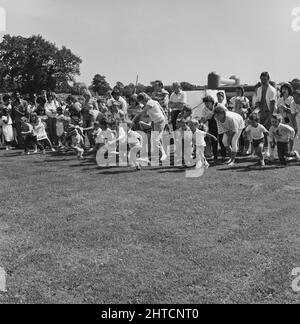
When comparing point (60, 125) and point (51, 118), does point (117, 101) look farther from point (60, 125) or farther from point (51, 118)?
point (51, 118)

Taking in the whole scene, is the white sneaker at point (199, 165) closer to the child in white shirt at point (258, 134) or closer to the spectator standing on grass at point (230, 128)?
the spectator standing on grass at point (230, 128)

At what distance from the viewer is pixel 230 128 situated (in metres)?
9.74

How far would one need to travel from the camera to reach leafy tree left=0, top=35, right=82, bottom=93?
299 feet

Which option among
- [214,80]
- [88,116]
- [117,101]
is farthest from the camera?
[214,80]

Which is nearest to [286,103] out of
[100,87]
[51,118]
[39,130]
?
[39,130]

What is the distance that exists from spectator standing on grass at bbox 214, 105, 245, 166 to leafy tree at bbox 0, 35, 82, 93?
275 ft

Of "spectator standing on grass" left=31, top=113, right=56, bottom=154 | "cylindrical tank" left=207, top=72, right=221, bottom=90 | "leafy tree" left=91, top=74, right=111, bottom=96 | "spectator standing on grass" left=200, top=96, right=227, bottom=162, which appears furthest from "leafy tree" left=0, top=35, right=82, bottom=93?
"spectator standing on grass" left=200, top=96, right=227, bottom=162

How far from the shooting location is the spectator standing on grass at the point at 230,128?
31.3 ft

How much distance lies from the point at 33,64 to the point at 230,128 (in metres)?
89.9

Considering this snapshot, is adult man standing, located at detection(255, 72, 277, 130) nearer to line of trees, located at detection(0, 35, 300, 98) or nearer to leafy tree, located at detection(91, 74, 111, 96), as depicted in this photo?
leafy tree, located at detection(91, 74, 111, 96)

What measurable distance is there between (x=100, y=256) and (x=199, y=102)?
16651mm

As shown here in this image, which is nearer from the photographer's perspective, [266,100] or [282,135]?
[282,135]

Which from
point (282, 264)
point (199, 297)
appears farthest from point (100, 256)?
point (282, 264)

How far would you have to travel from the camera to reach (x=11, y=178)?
8.92 metres
